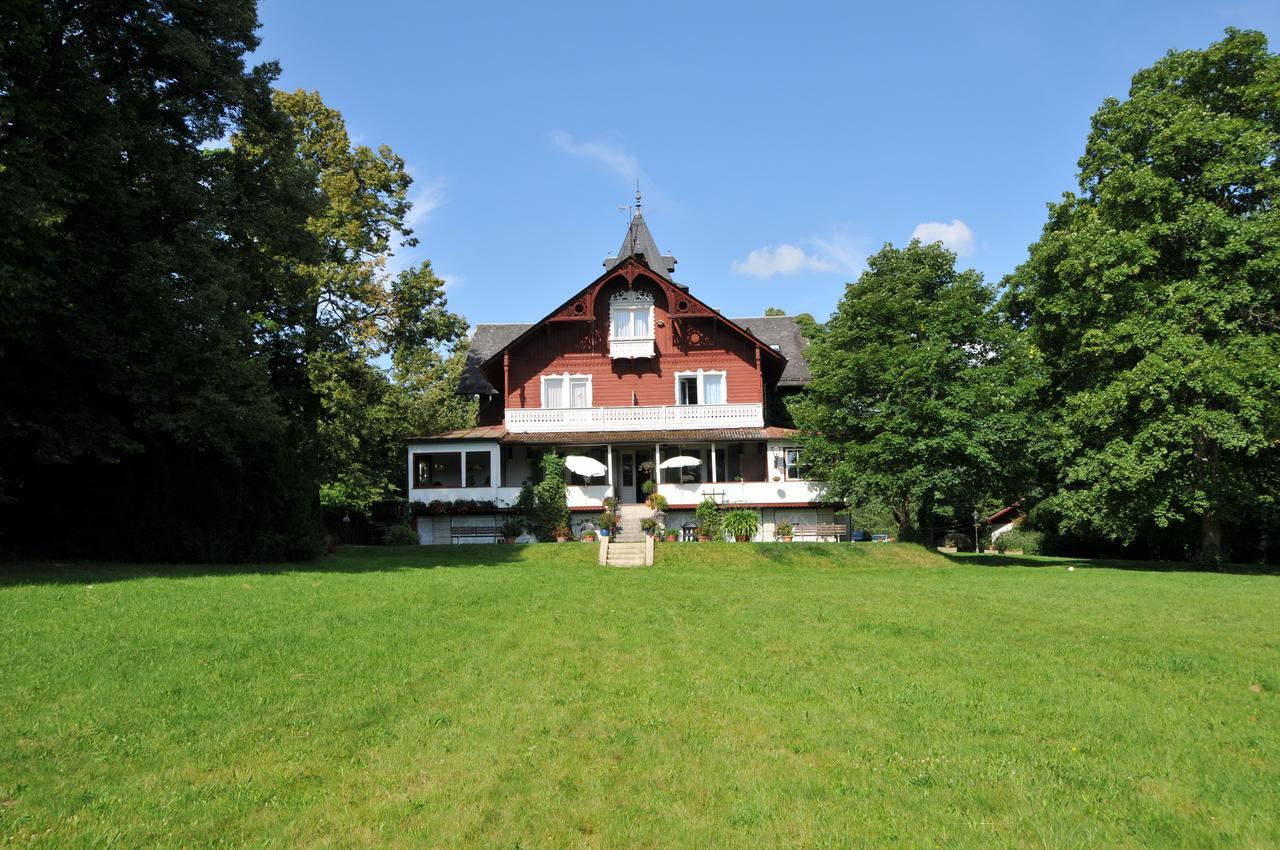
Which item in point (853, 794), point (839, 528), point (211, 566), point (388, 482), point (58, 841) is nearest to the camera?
point (58, 841)

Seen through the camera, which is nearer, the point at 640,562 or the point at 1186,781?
the point at 1186,781

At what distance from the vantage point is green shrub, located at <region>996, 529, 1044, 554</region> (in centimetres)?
4234

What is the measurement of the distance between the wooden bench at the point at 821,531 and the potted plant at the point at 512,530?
34.8 feet

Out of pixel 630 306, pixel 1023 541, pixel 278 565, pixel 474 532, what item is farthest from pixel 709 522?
pixel 1023 541

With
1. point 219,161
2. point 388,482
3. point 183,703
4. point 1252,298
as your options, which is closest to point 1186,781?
point 183,703

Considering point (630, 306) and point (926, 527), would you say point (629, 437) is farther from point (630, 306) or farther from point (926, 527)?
point (926, 527)

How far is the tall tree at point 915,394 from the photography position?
88.2ft

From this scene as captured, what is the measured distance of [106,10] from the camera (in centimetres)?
1922

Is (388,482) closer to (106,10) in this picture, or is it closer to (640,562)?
(640,562)

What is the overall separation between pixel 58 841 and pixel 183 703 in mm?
2518

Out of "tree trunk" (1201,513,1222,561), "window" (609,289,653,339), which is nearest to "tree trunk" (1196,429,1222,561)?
"tree trunk" (1201,513,1222,561)

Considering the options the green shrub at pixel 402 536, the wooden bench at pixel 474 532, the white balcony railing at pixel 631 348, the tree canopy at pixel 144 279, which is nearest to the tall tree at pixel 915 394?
the white balcony railing at pixel 631 348

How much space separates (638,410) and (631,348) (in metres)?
2.82

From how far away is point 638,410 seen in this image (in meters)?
34.5
